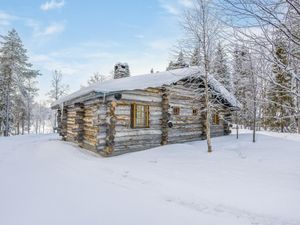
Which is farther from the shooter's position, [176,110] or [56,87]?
[56,87]

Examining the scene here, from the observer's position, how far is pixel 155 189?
265 inches

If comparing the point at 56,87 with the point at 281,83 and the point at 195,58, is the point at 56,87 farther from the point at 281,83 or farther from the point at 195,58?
the point at 281,83

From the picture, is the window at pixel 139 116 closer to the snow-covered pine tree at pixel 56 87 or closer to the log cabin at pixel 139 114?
the log cabin at pixel 139 114

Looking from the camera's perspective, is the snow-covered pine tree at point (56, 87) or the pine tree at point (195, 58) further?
the snow-covered pine tree at point (56, 87)

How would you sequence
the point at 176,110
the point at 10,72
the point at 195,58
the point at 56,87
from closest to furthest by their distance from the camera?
1. the point at 195,58
2. the point at 176,110
3. the point at 10,72
4. the point at 56,87

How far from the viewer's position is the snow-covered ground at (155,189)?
496 centimetres

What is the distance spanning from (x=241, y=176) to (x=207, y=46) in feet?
21.1

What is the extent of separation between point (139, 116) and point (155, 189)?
616 centimetres

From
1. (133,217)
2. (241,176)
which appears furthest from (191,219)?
(241,176)

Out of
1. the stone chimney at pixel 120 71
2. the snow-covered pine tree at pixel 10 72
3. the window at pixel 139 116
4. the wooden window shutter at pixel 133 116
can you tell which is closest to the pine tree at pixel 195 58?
the window at pixel 139 116

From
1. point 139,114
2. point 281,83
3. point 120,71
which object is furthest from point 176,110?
point 281,83

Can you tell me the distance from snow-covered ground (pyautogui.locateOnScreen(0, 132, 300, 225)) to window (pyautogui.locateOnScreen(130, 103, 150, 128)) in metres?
1.96

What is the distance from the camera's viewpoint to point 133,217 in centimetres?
495

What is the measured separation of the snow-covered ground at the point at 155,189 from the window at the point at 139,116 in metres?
1.96
